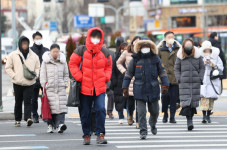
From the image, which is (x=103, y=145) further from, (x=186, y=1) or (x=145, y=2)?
(x=145, y=2)

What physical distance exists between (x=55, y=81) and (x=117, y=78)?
8.53 feet

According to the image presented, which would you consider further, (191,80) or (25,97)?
(25,97)

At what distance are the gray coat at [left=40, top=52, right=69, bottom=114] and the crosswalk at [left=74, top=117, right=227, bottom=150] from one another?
1076 mm

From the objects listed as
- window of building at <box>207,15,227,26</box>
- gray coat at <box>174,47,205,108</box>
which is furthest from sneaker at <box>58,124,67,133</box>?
window of building at <box>207,15,227,26</box>

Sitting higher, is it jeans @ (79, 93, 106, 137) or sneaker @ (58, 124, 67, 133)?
jeans @ (79, 93, 106, 137)

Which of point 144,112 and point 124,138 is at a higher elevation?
point 144,112

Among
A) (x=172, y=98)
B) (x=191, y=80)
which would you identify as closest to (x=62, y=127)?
(x=191, y=80)

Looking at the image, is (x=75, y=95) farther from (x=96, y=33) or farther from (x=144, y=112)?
(x=144, y=112)

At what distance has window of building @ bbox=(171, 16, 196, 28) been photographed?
88.7 m

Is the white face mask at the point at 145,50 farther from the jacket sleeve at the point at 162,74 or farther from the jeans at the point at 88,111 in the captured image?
the jeans at the point at 88,111

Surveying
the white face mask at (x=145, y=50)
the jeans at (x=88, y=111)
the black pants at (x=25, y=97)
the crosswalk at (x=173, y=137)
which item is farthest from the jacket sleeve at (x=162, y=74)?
the black pants at (x=25, y=97)

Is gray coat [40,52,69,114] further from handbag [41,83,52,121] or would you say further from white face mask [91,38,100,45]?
white face mask [91,38,100,45]

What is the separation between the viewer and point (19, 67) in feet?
50.5

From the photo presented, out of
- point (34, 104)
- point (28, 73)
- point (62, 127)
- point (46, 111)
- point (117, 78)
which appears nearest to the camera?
point (62, 127)
